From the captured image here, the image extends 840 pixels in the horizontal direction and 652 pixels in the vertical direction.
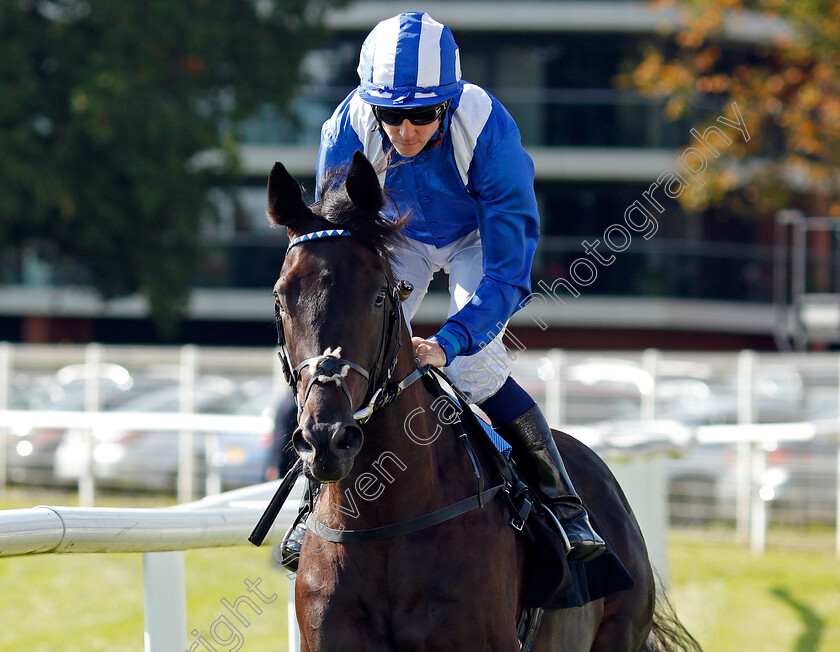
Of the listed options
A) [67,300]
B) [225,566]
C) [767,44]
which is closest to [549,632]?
[225,566]

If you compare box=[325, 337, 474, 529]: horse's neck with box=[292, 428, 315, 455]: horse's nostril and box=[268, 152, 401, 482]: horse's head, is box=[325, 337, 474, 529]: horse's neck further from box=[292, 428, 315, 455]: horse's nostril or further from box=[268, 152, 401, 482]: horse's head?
box=[292, 428, 315, 455]: horse's nostril

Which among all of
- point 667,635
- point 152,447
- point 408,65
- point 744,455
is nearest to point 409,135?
point 408,65

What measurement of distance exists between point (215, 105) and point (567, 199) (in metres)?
9.64

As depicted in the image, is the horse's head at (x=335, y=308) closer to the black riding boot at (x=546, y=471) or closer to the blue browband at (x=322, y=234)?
the blue browband at (x=322, y=234)

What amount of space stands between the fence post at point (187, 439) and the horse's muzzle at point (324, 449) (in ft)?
36.1

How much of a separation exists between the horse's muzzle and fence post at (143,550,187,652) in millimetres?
1233

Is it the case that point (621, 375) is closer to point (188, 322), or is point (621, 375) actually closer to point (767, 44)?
point (767, 44)

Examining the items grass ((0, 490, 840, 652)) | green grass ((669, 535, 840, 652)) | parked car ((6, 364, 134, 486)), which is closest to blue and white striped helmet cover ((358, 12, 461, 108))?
grass ((0, 490, 840, 652))

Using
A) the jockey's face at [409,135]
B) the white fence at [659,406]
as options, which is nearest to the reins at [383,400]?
the jockey's face at [409,135]

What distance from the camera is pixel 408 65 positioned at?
10.2 ft

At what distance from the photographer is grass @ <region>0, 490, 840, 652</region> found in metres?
7.05

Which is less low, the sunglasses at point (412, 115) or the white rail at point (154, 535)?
the sunglasses at point (412, 115)

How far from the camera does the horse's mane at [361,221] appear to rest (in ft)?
9.43

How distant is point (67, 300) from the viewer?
2770 centimetres
